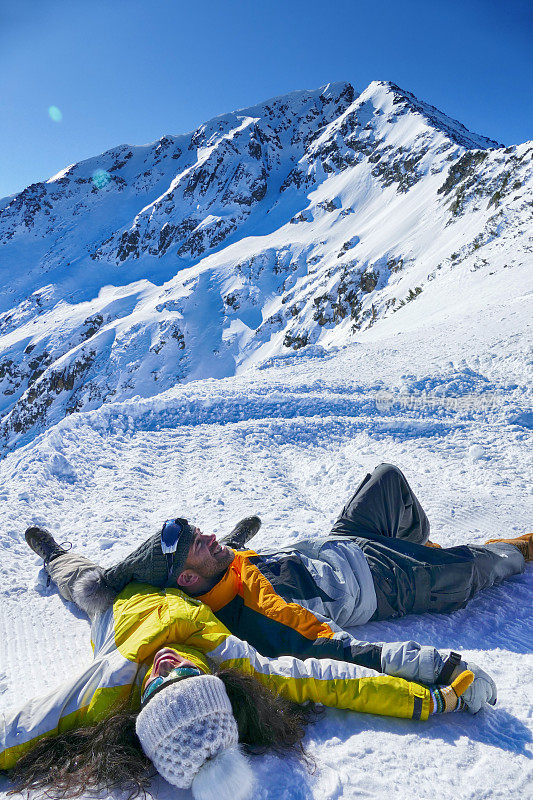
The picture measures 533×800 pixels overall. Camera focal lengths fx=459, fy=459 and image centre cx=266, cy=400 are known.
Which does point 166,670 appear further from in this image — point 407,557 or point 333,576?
point 407,557

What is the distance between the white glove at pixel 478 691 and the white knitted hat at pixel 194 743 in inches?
35.2

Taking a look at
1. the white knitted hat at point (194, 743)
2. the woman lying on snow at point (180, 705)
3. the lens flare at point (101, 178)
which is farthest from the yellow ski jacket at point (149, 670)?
the lens flare at point (101, 178)

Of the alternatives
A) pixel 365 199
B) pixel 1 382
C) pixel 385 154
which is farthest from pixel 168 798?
pixel 1 382

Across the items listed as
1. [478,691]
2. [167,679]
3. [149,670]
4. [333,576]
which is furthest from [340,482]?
[167,679]

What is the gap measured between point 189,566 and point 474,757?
1391mm

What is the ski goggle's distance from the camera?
4.75ft

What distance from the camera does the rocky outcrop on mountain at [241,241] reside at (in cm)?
3089

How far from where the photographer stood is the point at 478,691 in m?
1.74

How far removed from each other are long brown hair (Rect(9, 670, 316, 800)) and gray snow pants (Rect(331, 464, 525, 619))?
102 cm

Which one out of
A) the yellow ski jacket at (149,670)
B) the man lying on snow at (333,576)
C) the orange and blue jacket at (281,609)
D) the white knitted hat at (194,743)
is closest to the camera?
the white knitted hat at (194,743)

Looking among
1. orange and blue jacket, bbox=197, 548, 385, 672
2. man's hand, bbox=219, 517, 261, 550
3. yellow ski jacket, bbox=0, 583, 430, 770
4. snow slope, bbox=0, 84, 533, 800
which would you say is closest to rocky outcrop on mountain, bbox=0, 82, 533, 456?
snow slope, bbox=0, 84, 533, 800

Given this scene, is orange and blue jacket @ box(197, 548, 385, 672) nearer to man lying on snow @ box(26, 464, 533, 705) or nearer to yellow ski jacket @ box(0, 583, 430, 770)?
man lying on snow @ box(26, 464, 533, 705)

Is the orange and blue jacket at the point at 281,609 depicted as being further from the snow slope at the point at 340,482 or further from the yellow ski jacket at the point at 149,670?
the snow slope at the point at 340,482

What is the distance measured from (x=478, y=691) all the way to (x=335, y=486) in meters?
2.61
